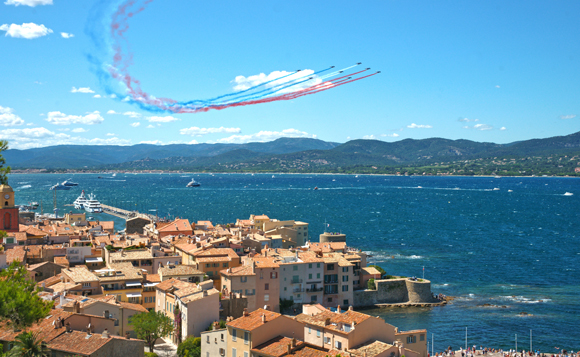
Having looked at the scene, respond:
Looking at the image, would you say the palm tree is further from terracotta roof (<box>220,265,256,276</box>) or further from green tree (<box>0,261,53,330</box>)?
terracotta roof (<box>220,265,256,276</box>)

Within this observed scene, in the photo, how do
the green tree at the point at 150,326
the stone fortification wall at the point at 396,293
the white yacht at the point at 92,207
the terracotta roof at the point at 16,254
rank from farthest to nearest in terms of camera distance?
1. the white yacht at the point at 92,207
2. the stone fortification wall at the point at 396,293
3. the terracotta roof at the point at 16,254
4. the green tree at the point at 150,326

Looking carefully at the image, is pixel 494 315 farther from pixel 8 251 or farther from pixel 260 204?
pixel 260 204

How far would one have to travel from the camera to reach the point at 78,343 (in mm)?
25859

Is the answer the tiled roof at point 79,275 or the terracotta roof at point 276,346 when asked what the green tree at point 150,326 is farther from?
the terracotta roof at point 276,346

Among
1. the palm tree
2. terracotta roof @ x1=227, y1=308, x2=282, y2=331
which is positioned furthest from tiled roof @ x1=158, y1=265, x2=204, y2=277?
the palm tree

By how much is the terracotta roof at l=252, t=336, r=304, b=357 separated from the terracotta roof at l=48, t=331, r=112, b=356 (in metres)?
8.18

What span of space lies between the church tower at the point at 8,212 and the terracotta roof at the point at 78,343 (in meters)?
35.0

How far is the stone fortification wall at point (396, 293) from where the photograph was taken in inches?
2280

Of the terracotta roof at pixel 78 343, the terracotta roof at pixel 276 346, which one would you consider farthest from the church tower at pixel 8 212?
the terracotta roof at pixel 276 346

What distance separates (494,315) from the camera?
55000 mm

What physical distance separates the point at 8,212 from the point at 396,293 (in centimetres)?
4138

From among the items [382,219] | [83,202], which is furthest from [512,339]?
[83,202]

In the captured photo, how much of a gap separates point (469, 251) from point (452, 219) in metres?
54.5

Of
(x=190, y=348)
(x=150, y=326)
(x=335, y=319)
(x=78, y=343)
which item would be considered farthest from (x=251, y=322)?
(x=78, y=343)
